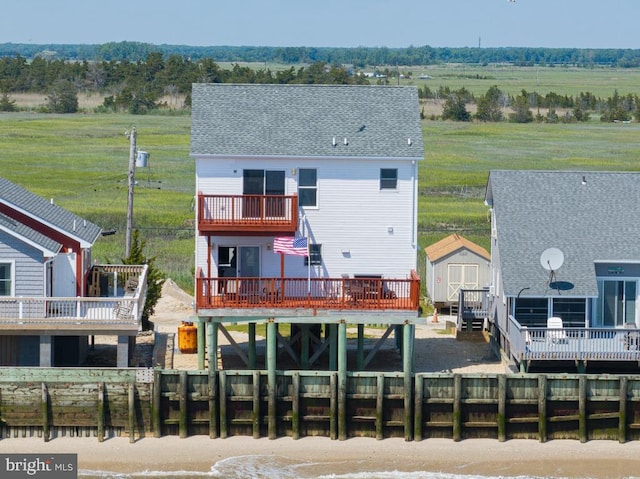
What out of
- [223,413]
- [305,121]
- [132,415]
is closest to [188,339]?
[223,413]

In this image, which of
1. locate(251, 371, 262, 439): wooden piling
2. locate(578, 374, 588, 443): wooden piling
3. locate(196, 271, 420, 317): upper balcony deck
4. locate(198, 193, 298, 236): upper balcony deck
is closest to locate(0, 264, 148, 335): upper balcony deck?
locate(196, 271, 420, 317): upper balcony deck

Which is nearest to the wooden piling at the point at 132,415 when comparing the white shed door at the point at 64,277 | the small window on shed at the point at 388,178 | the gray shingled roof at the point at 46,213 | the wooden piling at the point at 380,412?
the white shed door at the point at 64,277

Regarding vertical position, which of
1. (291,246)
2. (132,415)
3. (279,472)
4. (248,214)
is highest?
(248,214)

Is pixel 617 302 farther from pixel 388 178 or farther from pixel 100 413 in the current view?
pixel 100 413

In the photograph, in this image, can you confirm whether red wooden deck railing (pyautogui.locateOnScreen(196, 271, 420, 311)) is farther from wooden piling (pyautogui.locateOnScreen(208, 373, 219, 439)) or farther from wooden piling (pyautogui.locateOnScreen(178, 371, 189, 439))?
wooden piling (pyautogui.locateOnScreen(178, 371, 189, 439))

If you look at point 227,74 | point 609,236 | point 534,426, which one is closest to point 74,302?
point 534,426

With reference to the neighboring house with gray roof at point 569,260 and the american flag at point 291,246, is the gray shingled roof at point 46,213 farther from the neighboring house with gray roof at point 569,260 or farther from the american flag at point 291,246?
the neighboring house with gray roof at point 569,260
